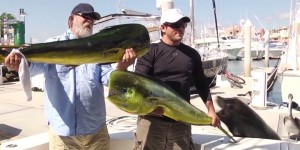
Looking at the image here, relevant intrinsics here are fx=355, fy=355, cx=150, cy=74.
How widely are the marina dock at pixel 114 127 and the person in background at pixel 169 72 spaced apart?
356 mm

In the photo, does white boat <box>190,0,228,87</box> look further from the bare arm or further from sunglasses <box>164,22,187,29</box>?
sunglasses <box>164,22,187,29</box>

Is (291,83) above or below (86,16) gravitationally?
below

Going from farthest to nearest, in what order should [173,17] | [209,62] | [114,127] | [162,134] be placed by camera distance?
1. [209,62]
2. [114,127]
3. [162,134]
4. [173,17]

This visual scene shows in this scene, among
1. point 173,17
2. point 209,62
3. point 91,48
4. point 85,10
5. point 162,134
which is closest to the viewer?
point 91,48

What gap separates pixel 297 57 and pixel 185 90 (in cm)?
985

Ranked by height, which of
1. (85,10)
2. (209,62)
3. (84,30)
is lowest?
(209,62)

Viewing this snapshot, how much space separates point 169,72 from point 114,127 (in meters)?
1.40

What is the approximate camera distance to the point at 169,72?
256 cm

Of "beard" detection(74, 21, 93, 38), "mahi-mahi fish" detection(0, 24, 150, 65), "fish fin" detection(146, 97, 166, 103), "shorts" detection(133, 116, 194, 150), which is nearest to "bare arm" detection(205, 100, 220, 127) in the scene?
"shorts" detection(133, 116, 194, 150)

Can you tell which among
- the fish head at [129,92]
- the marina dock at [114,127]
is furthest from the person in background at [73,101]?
the marina dock at [114,127]

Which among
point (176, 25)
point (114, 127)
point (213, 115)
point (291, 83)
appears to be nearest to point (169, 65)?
point (176, 25)

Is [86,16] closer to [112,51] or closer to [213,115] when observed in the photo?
[112,51]

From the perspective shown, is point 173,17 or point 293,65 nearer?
point 173,17

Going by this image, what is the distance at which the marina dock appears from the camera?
2854 millimetres
